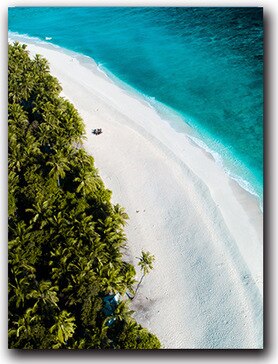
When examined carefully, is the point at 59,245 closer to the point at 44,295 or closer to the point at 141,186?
the point at 44,295

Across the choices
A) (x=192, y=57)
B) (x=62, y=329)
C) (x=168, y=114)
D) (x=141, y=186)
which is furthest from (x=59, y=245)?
(x=192, y=57)

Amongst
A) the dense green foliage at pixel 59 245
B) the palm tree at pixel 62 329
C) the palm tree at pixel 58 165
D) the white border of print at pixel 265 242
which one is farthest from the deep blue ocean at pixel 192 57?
the palm tree at pixel 62 329

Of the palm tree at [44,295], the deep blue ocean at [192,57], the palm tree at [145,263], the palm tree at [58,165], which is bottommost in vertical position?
the palm tree at [145,263]

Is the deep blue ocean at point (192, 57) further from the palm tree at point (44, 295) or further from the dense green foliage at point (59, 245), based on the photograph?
the palm tree at point (44, 295)

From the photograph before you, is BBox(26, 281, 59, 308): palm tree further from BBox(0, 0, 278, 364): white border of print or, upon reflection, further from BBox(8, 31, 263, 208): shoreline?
BBox(8, 31, 263, 208): shoreline

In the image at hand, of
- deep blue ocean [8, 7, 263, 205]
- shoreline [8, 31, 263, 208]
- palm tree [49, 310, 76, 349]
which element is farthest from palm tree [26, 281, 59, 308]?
deep blue ocean [8, 7, 263, 205]

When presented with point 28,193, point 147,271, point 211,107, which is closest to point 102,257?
point 147,271
